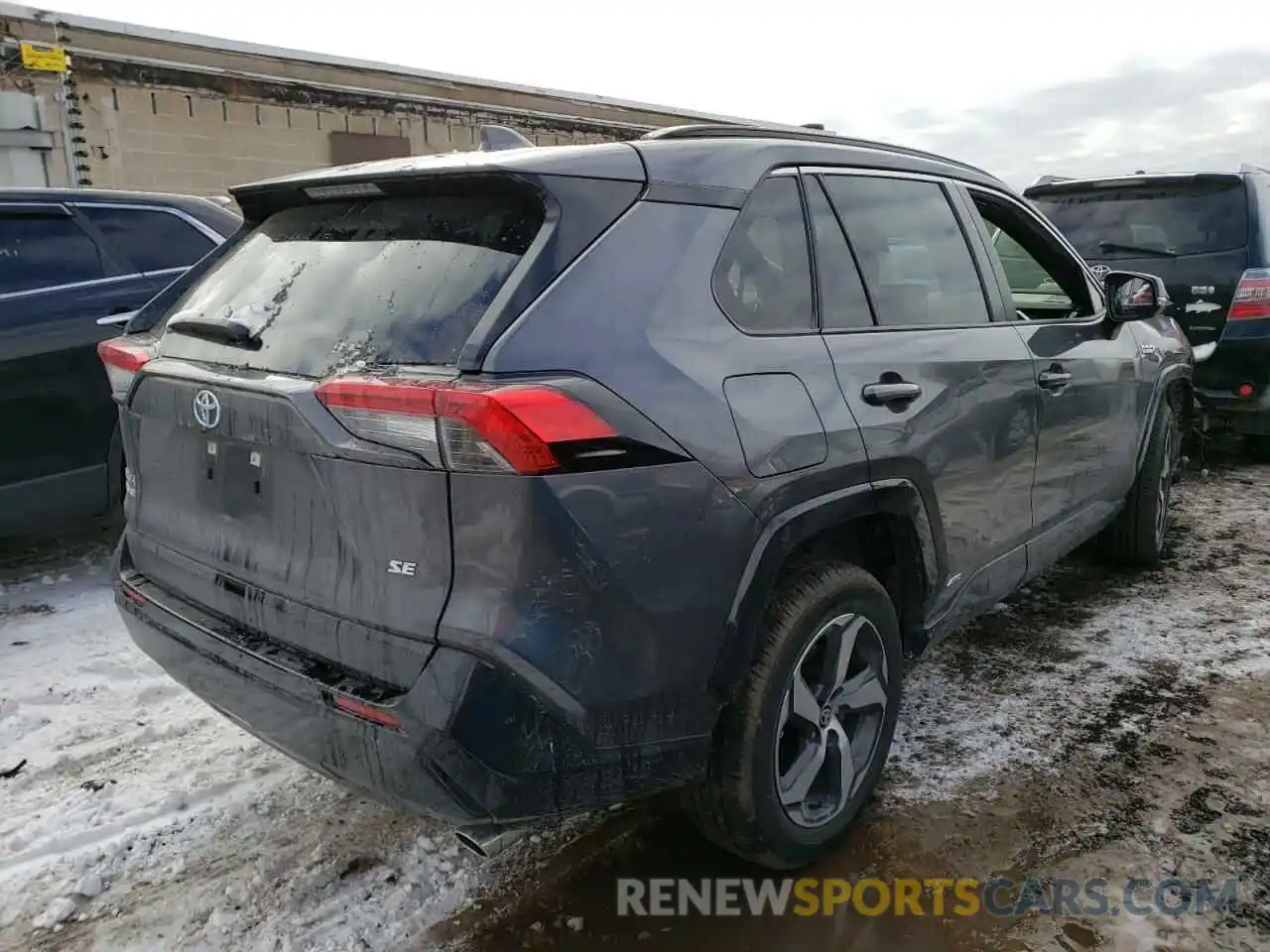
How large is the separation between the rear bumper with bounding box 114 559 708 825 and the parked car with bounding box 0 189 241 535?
2592mm

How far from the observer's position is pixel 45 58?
488 inches

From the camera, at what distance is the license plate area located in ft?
6.72

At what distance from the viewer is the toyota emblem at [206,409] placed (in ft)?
6.93

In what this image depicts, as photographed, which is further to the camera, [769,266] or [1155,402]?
[1155,402]

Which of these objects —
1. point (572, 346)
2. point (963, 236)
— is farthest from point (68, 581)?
point (963, 236)

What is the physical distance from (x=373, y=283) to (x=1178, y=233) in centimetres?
587

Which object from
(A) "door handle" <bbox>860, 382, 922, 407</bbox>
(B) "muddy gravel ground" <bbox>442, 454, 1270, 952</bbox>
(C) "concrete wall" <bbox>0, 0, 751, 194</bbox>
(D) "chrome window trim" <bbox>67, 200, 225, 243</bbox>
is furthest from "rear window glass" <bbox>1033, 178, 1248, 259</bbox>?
(C) "concrete wall" <bbox>0, 0, 751, 194</bbox>

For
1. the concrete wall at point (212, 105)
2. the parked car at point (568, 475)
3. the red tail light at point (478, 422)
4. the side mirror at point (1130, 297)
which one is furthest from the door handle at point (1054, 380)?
the concrete wall at point (212, 105)

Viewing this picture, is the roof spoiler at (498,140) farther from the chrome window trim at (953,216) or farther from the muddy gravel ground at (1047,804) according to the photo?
the muddy gravel ground at (1047,804)

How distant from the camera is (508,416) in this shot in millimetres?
1689

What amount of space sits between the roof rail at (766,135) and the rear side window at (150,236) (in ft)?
11.0

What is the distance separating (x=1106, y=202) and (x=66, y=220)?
623 cm

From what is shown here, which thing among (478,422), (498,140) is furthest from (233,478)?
(498,140)

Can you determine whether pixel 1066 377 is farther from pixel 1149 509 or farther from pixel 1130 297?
pixel 1149 509
